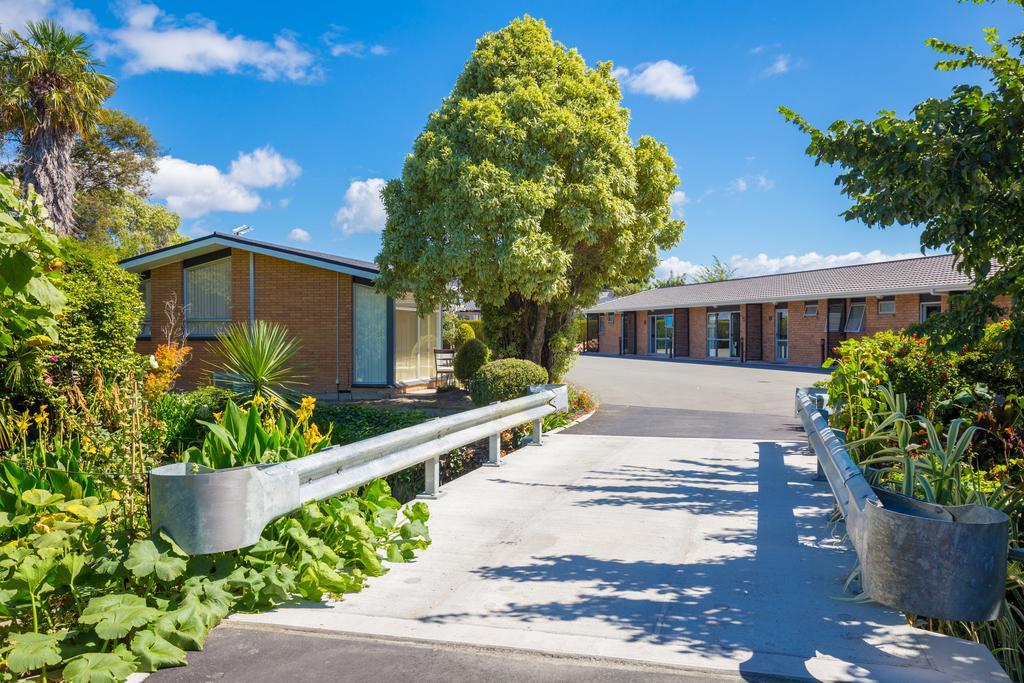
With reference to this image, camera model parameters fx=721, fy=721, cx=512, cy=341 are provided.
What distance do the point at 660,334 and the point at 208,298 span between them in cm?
2755

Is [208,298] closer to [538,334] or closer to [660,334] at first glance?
[538,334]

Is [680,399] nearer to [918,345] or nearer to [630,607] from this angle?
[918,345]

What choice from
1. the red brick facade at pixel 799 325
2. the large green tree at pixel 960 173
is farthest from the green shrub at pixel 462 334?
the large green tree at pixel 960 173

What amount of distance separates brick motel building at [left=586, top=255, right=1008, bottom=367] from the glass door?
0.06 m

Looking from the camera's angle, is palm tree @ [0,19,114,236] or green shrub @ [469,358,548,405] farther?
palm tree @ [0,19,114,236]

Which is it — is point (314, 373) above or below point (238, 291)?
below

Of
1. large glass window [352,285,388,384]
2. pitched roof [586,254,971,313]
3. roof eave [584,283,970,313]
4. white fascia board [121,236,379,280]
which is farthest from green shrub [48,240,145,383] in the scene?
roof eave [584,283,970,313]

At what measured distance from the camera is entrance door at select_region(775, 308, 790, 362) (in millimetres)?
31812

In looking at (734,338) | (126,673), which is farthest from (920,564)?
(734,338)

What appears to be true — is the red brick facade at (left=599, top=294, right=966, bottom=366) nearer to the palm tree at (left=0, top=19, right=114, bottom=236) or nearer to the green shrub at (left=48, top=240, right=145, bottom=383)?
the green shrub at (left=48, top=240, right=145, bottom=383)

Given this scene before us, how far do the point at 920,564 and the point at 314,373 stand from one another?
1736 cm

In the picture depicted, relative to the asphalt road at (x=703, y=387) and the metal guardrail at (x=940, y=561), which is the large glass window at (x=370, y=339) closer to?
the asphalt road at (x=703, y=387)

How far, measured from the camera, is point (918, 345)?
8414mm

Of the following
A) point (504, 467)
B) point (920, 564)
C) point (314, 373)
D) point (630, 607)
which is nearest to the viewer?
point (920, 564)
